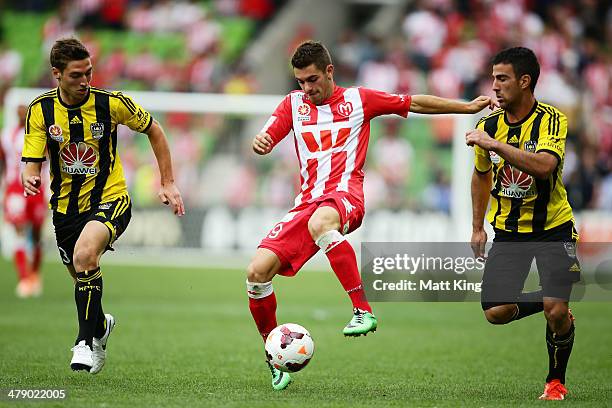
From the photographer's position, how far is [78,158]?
25.5 ft

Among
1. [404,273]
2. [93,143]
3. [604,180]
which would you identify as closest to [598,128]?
[604,180]

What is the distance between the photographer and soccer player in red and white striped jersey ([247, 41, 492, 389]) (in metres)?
7.36

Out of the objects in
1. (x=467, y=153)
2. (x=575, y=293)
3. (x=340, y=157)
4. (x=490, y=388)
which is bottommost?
(x=490, y=388)

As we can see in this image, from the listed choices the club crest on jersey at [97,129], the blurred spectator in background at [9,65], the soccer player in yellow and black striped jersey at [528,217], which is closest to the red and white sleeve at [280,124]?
the club crest on jersey at [97,129]

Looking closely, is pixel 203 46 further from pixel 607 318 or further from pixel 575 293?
pixel 575 293

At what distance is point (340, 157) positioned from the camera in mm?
7652

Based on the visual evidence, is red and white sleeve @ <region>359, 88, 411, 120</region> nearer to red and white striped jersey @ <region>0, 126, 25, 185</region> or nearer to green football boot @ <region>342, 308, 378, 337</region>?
green football boot @ <region>342, 308, 378, 337</region>

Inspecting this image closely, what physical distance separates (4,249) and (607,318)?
37.5 ft

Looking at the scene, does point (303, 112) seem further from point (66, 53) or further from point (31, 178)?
Result: point (31, 178)

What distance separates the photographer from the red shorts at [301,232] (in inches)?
293

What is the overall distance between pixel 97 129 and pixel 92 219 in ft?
2.18

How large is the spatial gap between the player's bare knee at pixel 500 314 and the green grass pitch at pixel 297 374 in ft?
1.72

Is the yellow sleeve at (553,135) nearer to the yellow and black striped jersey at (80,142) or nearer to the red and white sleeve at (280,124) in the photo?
the red and white sleeve at (280,124)

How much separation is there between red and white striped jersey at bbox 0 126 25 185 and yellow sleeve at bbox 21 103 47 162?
19.8ft
